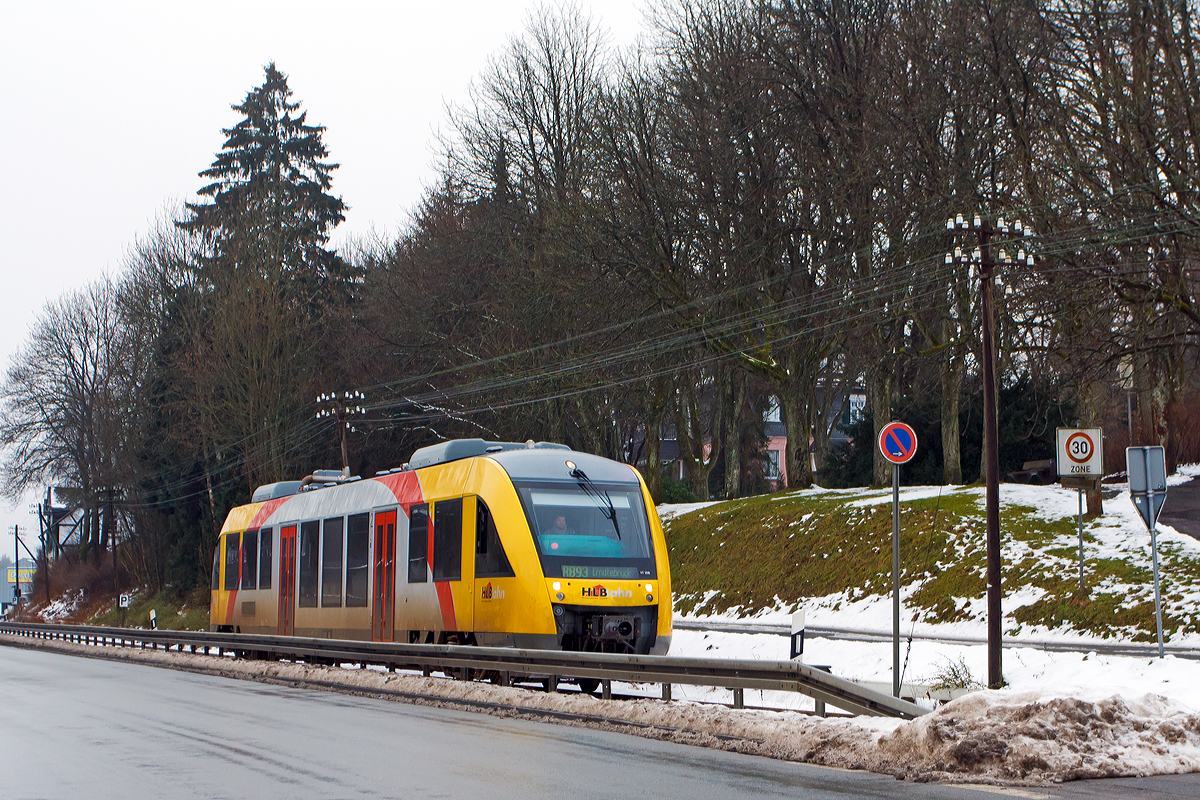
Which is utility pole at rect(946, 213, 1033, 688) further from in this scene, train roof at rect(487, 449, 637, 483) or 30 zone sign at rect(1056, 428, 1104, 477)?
train roof at rect(487, 449, 637, 483)

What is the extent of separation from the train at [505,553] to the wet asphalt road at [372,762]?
323cm

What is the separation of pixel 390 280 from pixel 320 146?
17224 millimetres

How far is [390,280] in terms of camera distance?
177 feet

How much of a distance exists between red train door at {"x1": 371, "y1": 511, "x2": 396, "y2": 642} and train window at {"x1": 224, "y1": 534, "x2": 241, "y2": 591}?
10.6m

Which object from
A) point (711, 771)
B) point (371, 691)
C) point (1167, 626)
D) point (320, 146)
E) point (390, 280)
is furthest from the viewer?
point (320, 146)

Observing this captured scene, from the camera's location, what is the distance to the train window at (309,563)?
26328 mm

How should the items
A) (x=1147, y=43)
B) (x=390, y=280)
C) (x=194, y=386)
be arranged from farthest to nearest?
(x=194, y=386)
(x=390, y=280)
(x=1147, y=43)

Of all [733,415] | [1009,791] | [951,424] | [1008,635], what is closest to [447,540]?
[1008,635]

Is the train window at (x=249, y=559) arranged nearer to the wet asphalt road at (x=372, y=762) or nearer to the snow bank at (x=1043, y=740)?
the wet asphalt road at (x=372, y=762)

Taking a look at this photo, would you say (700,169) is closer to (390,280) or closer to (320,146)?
(390,280)

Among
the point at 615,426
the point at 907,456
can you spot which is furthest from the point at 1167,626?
the point at 615,426

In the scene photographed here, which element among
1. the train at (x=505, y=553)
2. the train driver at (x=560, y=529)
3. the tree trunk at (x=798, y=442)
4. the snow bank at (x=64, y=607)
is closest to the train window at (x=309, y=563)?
the train at (x=505, y=553)

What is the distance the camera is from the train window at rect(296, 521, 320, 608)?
26328 mm

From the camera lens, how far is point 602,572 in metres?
18.3
